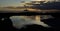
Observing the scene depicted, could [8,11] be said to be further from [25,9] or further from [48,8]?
[48,8]

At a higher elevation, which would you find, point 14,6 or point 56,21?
point 14,6

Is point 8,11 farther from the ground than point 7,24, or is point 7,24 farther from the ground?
point 8,11

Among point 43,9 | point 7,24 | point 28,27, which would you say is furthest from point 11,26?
point 43,9

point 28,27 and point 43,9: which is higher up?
point 43,9

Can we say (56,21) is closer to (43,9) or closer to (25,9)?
(43,9)

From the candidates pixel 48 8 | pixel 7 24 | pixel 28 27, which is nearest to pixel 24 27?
pixel 28 27

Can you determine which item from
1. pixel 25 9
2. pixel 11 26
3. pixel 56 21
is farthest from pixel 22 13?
pixel 56 21

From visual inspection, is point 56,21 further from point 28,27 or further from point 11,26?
point 11,26
